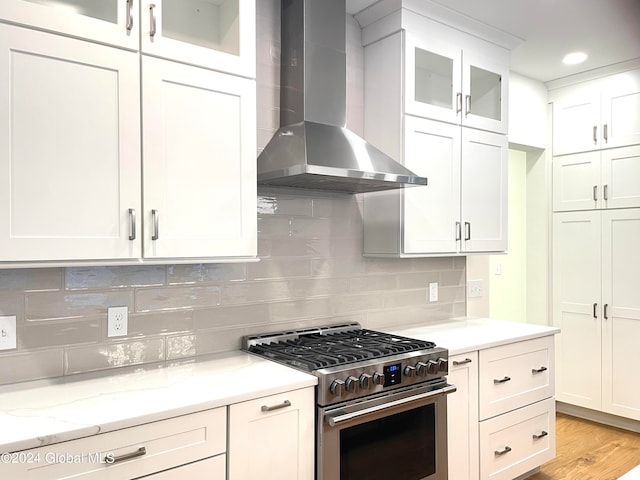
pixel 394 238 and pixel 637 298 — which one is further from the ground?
pixel 394 238

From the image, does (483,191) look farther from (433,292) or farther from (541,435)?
(541,435)

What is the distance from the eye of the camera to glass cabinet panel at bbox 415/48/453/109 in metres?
2.88

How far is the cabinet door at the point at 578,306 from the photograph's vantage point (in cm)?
400

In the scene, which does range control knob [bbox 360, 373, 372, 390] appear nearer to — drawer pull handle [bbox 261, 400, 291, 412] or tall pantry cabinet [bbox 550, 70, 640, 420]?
drawer pull handle [bbox 261, 400, 291, 412]

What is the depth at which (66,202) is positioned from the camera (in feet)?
5.56

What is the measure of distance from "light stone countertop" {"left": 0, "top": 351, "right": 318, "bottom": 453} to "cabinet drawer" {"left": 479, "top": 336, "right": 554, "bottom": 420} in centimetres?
121

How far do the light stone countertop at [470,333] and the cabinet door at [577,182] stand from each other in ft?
4.80

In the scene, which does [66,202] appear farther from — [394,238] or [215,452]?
[394,238]

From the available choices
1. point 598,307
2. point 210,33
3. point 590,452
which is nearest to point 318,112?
point 210,33

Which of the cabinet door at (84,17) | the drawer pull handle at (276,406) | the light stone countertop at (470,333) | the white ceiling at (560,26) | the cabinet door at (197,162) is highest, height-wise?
the white ceiling at (560,26)

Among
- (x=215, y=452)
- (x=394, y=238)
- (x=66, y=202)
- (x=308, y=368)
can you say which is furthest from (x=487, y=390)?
(x=66, y=202)

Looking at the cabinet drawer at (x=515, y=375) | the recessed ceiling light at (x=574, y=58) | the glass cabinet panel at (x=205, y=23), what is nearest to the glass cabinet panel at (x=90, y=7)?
the glass cabinet panel at (x=205, y=23)

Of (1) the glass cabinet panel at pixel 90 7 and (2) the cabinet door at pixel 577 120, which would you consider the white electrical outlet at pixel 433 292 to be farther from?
(1) the glass cabinet panel at pixel 90 7

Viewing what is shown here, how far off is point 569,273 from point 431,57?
7.68 ft
